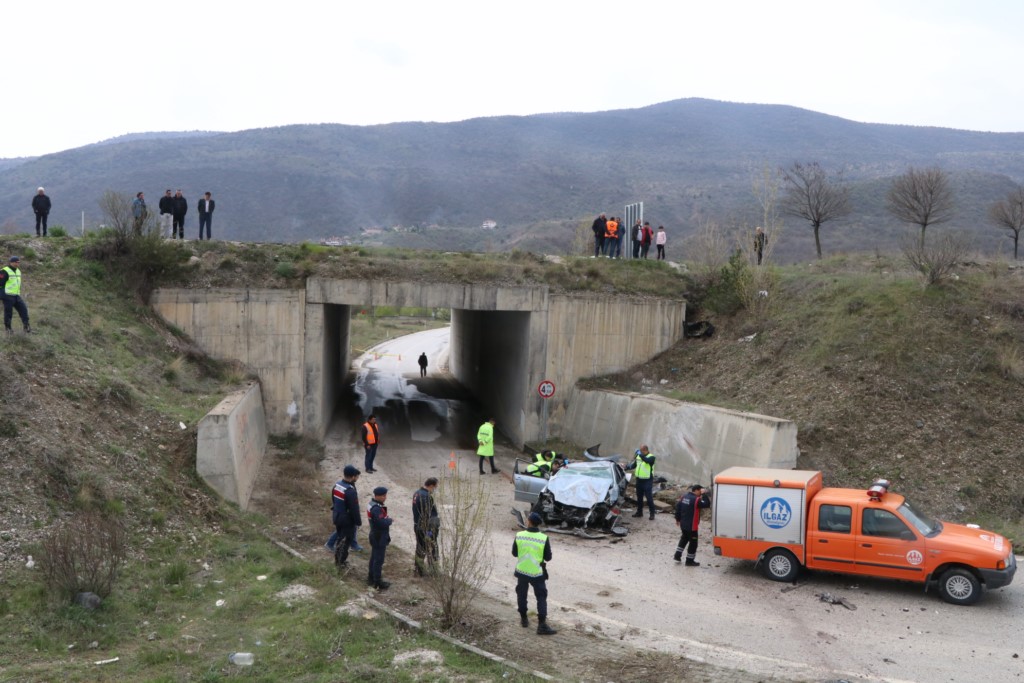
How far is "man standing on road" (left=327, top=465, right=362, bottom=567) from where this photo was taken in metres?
12.3

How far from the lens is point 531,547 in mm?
10656

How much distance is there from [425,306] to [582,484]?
419 inches

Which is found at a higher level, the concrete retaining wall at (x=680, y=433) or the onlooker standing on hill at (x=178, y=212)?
the onlooker standing on hill at (x=178, y=212)

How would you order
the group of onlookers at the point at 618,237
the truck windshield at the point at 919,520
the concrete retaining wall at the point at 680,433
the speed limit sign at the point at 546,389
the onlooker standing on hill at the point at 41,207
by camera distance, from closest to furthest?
the truck windshield at the point at 919,520
the concrete retaining wall at the point at 680,433
the onlooker standing on hill at the point at 41,207
the speed limit sign at the point at 546,389
the group of onlookers at the point at 618,237

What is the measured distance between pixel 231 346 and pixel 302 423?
10.3 feet

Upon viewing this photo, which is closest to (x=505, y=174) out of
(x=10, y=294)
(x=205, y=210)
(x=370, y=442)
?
(x=205, y=210)

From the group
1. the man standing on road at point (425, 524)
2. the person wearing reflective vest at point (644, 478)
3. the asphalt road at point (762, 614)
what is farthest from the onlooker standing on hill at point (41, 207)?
the person wearing reflective vest at point (644, 478)

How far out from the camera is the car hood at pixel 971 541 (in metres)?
11.9

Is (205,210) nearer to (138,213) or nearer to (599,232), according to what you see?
(138,213)

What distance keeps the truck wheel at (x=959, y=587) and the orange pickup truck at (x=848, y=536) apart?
13mm

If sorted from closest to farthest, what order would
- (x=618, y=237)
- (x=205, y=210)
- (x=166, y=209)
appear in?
(x=166, y=209) → (x=205, y=210) → (x=618, y=237)

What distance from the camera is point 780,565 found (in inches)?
528

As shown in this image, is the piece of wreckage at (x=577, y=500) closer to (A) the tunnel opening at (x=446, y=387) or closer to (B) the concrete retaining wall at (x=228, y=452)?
(B) the concrete retaining wall at (x=228, y=452)

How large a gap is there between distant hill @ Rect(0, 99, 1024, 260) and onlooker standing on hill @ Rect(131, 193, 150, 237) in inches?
2007
